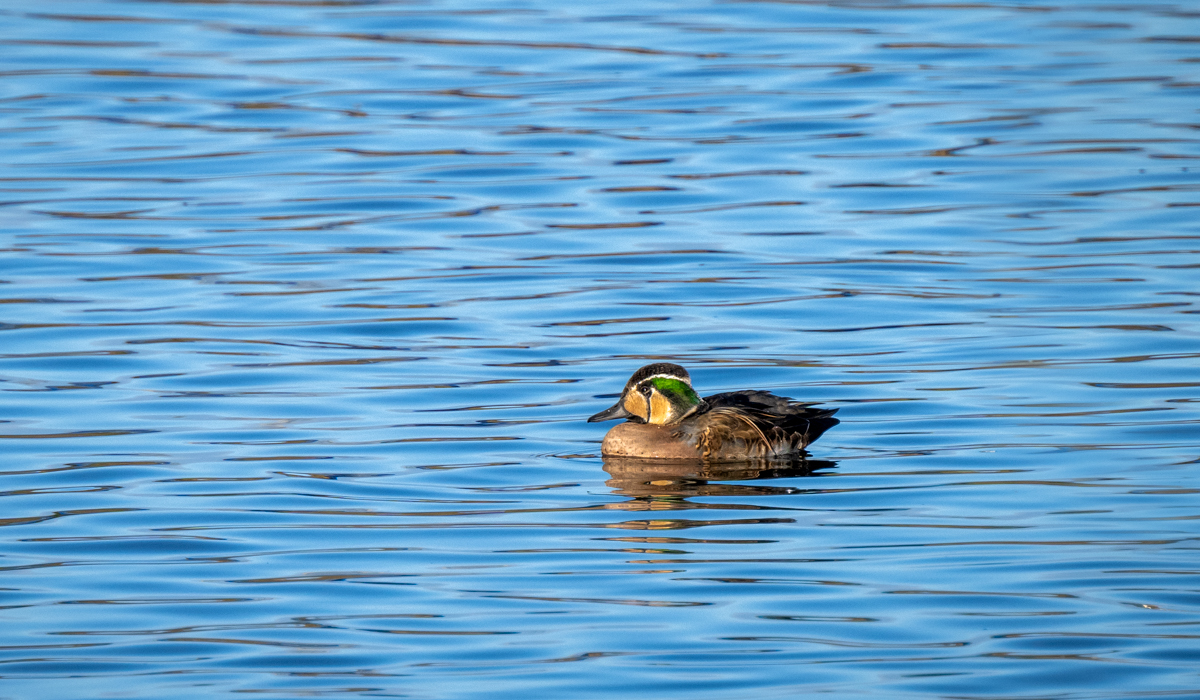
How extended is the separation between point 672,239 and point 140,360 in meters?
5.00

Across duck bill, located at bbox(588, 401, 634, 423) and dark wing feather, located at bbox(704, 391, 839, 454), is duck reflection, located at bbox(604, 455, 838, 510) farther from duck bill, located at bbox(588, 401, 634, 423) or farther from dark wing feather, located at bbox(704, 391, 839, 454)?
duck bill, located at bbox(588, 401, 634, 423)

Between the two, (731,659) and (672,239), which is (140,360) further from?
(731,659)

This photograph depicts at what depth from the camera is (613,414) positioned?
9750 millimetres

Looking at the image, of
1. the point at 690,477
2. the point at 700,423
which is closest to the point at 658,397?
the point at 700,423

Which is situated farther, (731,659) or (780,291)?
(780,291)

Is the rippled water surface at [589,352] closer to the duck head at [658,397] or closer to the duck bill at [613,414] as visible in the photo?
the duck bill at [613,414]

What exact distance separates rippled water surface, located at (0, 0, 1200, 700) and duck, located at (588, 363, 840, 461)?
0.21 m

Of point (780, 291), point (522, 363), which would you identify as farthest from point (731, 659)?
point (780, 291)

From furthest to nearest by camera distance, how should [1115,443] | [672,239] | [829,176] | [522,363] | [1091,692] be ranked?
[829,176] < [672,239] < [522,363] < [1115,443] < [1091,692]

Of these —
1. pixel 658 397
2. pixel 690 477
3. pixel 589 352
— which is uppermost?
pixel 589 352

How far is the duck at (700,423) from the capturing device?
9414 millimetres

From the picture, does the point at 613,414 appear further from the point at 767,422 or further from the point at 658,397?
the point at 767,422

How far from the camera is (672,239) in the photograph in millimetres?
14977

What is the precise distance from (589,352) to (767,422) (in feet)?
8.22
